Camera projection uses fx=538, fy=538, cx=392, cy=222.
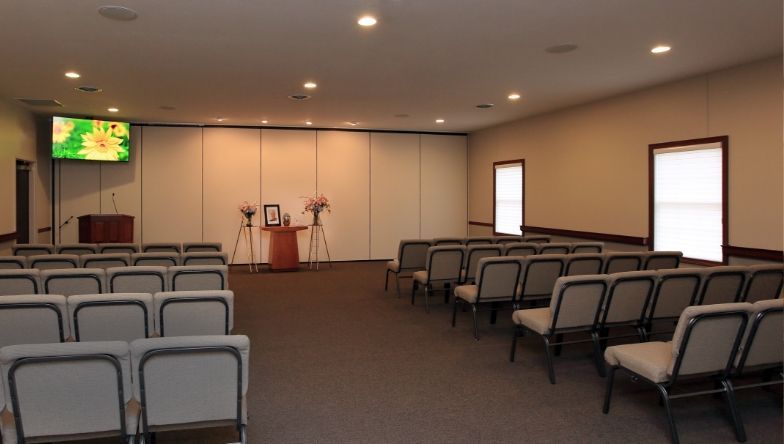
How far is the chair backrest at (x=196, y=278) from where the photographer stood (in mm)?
4676

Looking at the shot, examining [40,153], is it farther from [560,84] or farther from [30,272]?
[560,84]

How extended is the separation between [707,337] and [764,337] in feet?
1.53

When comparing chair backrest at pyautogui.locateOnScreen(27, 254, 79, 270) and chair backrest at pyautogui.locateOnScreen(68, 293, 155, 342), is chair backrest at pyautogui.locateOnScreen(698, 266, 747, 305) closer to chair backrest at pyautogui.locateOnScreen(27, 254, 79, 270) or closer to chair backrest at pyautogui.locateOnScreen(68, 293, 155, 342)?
chair backrest at pyautogui.locateOnScreen(68, 293, 155, 342)

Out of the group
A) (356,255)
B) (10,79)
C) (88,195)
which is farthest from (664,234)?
(88,195)

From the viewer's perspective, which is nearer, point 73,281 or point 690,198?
point 73,281

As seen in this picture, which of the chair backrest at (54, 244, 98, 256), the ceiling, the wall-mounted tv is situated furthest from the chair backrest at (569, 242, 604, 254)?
the wall-mounted tv

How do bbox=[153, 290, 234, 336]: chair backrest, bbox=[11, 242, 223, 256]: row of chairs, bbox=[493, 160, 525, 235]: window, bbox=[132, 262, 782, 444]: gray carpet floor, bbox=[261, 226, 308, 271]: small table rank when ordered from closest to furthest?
bbox=[132, 262, 782, 444]: gray carpet floor < bbox=[153, 290, 234, 336]: chair backrest < bbox=[11, 242, 223, 256]: row of chairs < bbox=[261, 226, 308, 271]: small table < bbox=[493, 160, 525, 235]: window

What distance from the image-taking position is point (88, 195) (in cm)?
1119

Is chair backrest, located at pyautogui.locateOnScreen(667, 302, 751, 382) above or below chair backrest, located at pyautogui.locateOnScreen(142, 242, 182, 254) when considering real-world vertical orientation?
below

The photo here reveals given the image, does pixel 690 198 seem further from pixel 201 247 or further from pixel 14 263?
pixel 14 263

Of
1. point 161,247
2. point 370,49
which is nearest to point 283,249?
point 161,247

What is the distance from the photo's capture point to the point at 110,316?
3.45 m

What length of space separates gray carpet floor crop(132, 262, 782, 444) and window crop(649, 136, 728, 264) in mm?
2679

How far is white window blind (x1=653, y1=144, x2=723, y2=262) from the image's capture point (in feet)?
22.1
